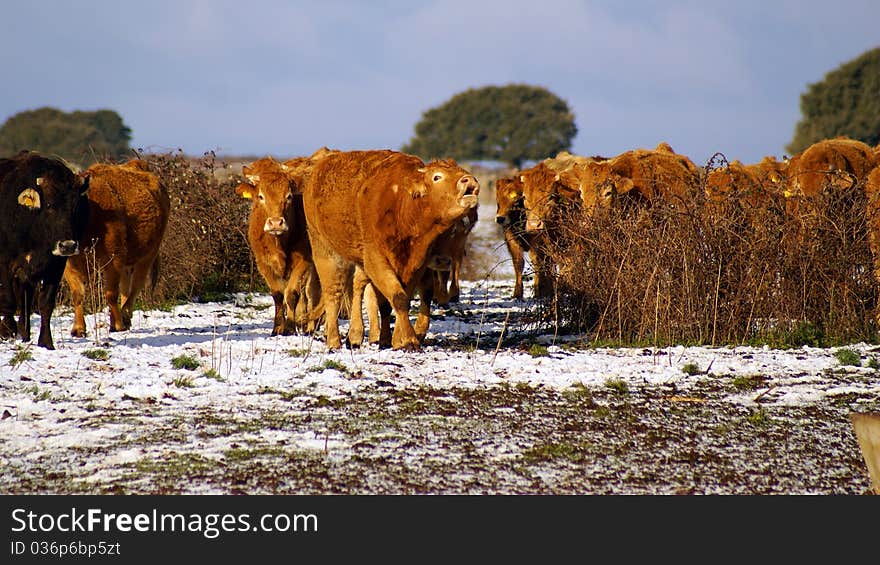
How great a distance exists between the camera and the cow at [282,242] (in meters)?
12.9

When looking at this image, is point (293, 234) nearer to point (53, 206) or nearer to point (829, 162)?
point (53, 206)

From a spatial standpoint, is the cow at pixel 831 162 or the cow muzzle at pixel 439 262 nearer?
the cow muzzle at pixel 439 262

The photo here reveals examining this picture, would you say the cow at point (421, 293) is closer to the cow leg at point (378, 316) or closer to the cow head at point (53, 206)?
the cow leg at point (378, 316)

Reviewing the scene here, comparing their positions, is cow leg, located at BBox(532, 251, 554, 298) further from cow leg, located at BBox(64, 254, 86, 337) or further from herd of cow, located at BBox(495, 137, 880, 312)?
cow leg, located at BBox(64, 254, 86, 337)

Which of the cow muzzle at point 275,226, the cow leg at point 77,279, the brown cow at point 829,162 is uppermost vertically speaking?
the brown cow at point 829,162

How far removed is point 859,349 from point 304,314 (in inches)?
249

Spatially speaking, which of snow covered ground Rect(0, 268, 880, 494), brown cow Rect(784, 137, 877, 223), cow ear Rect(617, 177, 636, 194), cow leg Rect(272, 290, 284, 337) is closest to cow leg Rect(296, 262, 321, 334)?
cow leg Rect(272, 290, 284, 337)

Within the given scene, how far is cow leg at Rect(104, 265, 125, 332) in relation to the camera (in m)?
13.0

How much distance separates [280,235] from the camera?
13.0m

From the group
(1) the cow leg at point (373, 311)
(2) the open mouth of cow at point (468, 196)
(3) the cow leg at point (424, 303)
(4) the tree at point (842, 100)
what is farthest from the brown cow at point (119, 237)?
(4) the tree at point (842, 100)

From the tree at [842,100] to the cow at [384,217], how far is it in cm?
5570

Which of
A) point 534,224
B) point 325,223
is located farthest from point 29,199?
point 534,224
